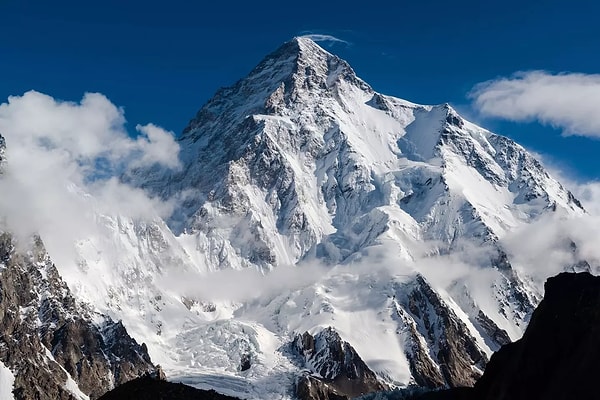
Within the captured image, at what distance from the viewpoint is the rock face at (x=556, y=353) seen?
202 ft

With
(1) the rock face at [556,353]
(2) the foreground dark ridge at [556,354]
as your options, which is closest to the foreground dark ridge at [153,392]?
(2) the foreground dark ridge at [556,354]

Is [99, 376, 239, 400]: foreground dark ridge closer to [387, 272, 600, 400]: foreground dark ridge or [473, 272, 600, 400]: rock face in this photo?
[387, 272, 600, 400]: foreground dark ridge

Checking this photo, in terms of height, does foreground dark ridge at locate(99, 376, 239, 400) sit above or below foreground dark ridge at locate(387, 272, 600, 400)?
above

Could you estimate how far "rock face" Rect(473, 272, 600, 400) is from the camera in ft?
202

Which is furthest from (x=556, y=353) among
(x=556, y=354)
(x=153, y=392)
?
(x=153, y=392)

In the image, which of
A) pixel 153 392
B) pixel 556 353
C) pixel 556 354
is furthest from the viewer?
pixel 153 392

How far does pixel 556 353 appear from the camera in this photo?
6756cm

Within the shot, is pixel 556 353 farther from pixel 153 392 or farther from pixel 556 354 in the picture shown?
pixel 153 392

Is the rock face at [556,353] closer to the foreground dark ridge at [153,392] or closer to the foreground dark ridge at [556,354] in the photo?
the foreground dark ridge at [556,354]

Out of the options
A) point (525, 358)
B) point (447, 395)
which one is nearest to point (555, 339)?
point (525, 358)

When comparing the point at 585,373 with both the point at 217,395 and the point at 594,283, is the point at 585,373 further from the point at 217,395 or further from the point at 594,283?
the point at 217,395

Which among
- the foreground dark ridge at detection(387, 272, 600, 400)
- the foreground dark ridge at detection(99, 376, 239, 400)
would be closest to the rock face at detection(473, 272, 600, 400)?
the foreground dark ridge at detection(387, 272, 600, 400)

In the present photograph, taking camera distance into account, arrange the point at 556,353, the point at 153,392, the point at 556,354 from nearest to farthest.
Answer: the point at 556,354 < the point at 556,353 < the point at 153,392

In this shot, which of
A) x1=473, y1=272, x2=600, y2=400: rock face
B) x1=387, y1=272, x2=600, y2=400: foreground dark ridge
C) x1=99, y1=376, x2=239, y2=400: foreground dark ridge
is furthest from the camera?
x1=99, y1=376, x2=239, y2=400: foreground dark ridge
